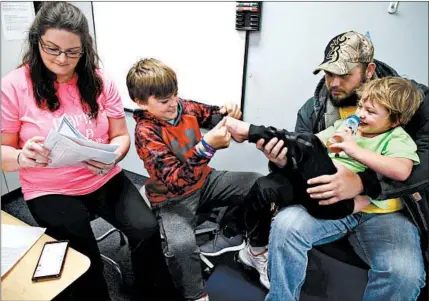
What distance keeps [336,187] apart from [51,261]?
0.96 meters

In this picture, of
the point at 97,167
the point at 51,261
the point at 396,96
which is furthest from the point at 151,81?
the point at 396,96

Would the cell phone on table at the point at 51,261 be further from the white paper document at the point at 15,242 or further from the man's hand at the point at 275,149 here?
the man's hand at the point at 275,149

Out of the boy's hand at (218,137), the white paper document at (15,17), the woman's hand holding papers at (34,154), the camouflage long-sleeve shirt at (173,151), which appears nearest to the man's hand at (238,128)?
the boy's hand at (218,137)

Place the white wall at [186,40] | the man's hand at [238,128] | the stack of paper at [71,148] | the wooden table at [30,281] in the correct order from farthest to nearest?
the white wall at [186,40], the man's hand at [238,128], the stack of paper at [71,148], the wooden table at [30,281]

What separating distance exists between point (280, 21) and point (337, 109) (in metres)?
0.62

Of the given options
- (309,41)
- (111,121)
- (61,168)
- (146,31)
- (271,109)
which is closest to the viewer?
(61,168)

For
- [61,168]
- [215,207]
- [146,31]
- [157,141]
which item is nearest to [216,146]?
[157,141]

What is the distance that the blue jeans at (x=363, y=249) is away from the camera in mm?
1159

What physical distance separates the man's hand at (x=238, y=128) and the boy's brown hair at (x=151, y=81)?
0.31 meters

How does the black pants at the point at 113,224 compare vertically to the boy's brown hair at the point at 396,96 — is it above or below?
below

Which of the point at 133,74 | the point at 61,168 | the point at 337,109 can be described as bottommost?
the point at 61,168

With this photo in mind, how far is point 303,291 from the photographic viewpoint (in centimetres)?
133

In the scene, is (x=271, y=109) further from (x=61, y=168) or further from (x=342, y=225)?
(x=61, y=168)

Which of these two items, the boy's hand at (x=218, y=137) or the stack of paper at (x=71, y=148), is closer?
the stack of paper at (x=71, y=148)
